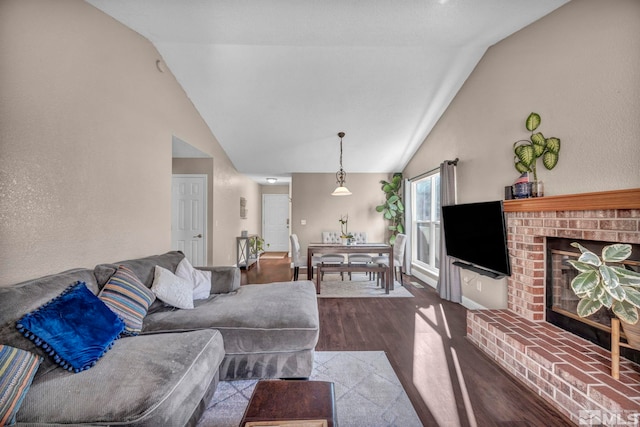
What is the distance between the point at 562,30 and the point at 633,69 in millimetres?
757

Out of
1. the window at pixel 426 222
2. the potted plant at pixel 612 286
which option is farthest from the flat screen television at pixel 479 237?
the window at pixel 426 222

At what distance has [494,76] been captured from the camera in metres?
2.93

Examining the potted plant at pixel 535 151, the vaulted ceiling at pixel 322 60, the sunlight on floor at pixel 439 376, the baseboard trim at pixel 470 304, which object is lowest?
the sunlight on floor at pixel 439 376

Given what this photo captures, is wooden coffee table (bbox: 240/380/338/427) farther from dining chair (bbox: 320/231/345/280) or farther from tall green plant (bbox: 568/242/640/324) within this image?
dining chair (bbox: 320/231/345/280)

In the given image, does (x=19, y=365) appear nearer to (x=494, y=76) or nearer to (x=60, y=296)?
(x=60, y=296)

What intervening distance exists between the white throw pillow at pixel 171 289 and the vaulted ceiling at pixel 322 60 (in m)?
2.35

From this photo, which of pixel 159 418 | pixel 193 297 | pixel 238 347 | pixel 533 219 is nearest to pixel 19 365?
pixel 159 418

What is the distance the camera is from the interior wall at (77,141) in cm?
170

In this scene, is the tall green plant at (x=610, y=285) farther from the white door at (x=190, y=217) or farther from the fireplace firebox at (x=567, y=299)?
the white door at (x=190, y=217)

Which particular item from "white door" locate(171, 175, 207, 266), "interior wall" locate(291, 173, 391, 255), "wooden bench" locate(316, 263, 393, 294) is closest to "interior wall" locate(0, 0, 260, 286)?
"white door" locate(171, 175, 207, 266)

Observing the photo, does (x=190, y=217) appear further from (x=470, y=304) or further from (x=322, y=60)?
(x=470, y=304)

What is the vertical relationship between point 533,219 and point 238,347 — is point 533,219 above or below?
above

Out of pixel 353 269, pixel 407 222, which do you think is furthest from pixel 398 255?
pixel 407 222

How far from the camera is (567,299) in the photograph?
2180mm
